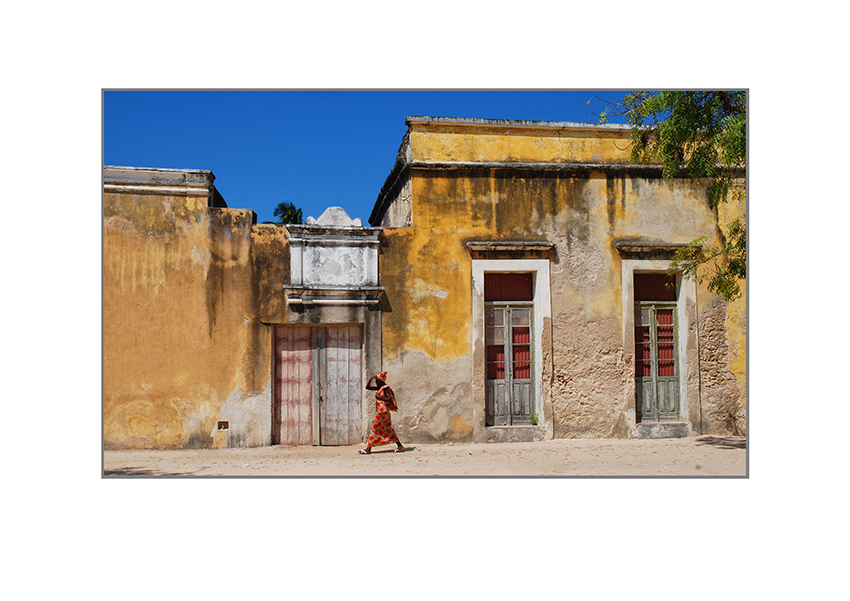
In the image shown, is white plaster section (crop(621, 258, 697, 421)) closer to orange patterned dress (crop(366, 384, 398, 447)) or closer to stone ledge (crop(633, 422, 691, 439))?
stone ledge (crop(633, 422, 691, 439))

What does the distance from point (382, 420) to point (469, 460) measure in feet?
3.89

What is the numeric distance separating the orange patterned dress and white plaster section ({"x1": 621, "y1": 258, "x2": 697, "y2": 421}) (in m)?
3.30

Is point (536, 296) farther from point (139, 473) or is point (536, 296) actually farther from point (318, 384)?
point (139, 473)

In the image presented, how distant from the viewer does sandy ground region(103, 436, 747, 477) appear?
694 centimetres

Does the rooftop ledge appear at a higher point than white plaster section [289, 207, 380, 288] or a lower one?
higher

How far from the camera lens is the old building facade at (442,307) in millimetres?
8266

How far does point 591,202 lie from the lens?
894 centimetres

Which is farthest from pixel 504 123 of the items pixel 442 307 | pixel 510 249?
pixel 442 307

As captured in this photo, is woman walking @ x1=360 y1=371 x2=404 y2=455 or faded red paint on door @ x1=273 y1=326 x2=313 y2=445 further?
faded red paint on door @ x1=273 y1=326 x2=313 y2=445

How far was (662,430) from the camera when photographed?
881 centimetres

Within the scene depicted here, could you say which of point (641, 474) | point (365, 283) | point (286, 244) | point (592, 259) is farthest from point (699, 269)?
point (286, 244)

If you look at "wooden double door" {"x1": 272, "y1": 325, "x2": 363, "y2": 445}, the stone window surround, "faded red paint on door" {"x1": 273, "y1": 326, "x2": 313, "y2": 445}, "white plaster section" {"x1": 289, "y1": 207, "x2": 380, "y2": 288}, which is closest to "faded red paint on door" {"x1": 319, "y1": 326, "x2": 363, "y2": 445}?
"wooden double door" {"x1": 272, "y1": 325, "x2": 363, "y2": 445}

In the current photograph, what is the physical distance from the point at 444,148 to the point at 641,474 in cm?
482

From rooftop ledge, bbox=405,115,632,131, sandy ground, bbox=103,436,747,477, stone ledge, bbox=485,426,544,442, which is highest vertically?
rooftop ledge, bbox=405,115,632,131
